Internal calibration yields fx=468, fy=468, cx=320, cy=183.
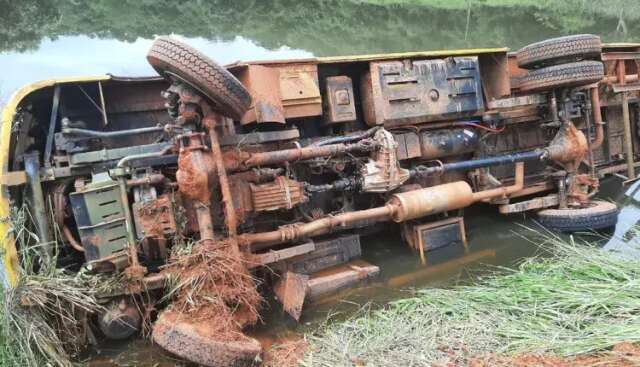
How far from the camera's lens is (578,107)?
201 inches

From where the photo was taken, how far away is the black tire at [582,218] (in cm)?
445

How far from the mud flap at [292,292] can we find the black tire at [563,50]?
3.20 metres

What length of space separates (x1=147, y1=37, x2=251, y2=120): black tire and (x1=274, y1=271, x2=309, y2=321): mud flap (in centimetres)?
139

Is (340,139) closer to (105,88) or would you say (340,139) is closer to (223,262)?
(223,262)

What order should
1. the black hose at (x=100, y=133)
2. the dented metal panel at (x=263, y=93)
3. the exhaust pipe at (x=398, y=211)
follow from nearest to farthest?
the black hose at (x=100, y=133) < the exhaust pipe at (x=398, y=211) < the dented metal panel at (x=263, y=93)

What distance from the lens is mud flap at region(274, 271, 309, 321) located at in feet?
11.1

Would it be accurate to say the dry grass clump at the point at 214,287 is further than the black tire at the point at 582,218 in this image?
No

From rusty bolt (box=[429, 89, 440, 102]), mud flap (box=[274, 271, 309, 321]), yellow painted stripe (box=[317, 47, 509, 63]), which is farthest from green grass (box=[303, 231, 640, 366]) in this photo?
yellow painted stripe (box=[317, 47, 509, 63])

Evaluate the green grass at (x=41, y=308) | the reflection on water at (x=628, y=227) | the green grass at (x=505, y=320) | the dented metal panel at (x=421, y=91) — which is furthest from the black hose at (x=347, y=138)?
the reflection on water at (x=628, y=227)

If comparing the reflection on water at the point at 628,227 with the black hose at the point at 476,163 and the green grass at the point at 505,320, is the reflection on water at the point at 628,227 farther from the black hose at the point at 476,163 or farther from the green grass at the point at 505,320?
the black hose at the point at 476,163

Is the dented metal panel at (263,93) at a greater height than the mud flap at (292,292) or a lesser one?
greater

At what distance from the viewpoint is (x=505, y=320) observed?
9.19ft

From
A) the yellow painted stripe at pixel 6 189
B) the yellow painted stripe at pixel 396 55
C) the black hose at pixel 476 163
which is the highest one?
the yellow painted stripe at pixel 396 55

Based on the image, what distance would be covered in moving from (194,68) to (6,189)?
147 centimetres
